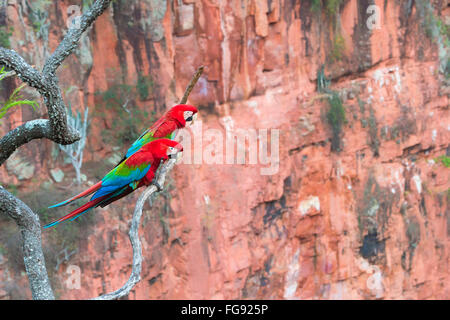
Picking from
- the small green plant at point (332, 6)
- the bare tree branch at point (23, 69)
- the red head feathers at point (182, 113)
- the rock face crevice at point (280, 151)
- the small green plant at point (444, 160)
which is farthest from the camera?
the small green plant at point (444, 160)

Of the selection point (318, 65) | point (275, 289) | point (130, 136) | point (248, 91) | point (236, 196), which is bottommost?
point (275, 289)

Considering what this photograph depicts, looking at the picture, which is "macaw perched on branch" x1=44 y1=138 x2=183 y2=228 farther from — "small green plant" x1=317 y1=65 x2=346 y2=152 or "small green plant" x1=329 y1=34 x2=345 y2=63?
"small green plant" x1=329 y1=34 x2=345 y2=63

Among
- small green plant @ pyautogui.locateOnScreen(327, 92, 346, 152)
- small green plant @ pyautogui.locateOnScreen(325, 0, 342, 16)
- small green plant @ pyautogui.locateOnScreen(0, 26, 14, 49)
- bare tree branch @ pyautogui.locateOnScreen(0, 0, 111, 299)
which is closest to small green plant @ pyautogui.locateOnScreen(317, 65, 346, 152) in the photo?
small green plant @ pyautogui.locateOnScreen(327, 92, 346, 152)

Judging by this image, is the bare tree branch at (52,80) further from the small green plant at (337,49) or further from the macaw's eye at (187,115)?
the small green plant at (337,49)

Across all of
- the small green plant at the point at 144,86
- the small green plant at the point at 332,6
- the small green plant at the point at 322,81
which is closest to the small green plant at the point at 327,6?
the small green plant at the point at 332,6

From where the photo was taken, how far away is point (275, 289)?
391 inches

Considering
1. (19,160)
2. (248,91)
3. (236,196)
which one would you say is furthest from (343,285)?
(19,160)

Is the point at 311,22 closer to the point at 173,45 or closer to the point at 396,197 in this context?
the point at 173,45

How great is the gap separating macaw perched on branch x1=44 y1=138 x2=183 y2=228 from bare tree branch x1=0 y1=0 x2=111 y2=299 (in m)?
0.36

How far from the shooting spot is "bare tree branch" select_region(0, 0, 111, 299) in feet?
9.69

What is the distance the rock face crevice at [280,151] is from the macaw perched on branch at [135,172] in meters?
4.03

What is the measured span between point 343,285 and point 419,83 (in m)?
4.27

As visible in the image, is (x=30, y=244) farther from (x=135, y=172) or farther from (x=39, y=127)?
(x=135, y=172)

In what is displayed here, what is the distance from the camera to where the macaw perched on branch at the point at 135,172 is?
3342 millimetres
